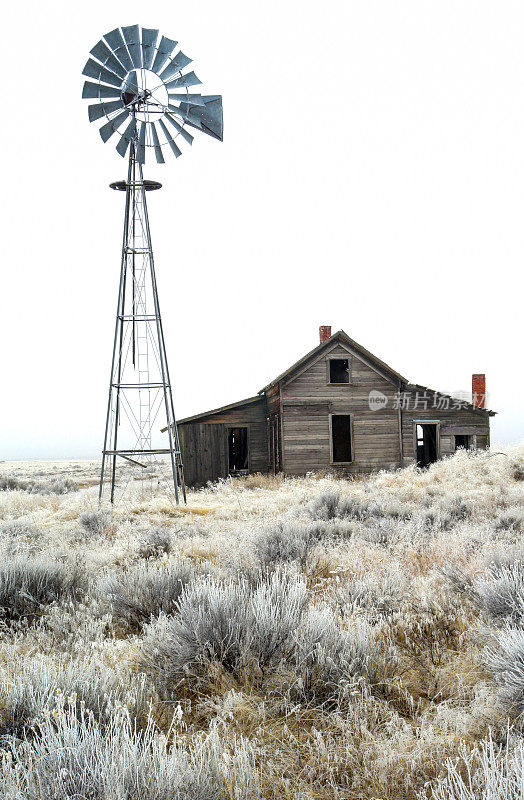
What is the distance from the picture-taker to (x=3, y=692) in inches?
126

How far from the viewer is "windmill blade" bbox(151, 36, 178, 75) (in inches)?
607

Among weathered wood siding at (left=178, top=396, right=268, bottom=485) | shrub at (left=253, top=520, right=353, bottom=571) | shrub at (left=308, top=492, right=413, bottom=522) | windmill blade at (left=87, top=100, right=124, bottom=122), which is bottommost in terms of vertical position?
shrub at (left=308, top=492, right=413, bottom=522)

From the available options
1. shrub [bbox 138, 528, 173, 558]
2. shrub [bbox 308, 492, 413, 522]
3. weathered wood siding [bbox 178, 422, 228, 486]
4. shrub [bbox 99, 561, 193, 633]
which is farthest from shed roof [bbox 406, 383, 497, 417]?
shrub [bbox 99, 561, 193, 633]

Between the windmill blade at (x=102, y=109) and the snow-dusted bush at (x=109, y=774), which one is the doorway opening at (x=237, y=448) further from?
the snow-dusted bush at (x=109, y=774)

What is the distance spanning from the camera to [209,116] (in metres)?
15.8

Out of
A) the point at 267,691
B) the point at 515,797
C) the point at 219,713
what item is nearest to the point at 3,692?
the point at 219,713

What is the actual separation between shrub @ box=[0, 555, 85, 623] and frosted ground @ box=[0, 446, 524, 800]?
0.06 ft

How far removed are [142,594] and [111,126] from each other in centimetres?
1451

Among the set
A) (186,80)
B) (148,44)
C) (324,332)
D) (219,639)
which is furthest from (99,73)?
(219,639)

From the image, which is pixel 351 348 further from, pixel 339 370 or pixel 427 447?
pixel 427 447

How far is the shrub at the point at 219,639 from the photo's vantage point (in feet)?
12.4

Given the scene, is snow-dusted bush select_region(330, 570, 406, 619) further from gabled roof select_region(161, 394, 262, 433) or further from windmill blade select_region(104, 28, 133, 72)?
gabled roof select_region(161, 394, 262, 433)

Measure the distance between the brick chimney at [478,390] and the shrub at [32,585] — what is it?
2409 centimetres

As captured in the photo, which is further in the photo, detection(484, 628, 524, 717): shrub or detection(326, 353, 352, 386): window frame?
detection(326, 353, 352, 386): window frame
